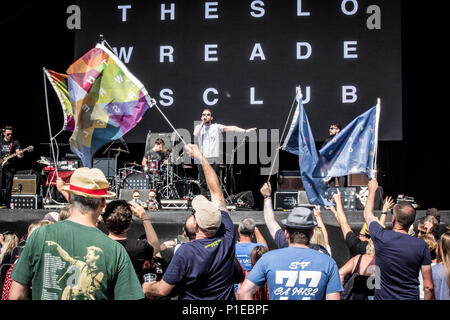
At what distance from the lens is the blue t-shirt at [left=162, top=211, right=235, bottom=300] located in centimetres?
343

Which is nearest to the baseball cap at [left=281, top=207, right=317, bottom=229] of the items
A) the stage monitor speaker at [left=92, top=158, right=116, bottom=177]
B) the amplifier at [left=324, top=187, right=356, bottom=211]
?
the amplifier at [left=324, top=187, right=356, bottom=211]

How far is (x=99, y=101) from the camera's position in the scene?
6.59m

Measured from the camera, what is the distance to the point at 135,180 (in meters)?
12.5

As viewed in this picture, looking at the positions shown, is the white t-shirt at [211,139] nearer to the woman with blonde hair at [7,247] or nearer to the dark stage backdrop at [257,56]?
the dark stage backdrop at [257,56]

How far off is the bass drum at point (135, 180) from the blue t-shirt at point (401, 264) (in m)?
8.85

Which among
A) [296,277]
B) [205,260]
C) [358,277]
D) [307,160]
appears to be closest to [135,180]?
[307,160]

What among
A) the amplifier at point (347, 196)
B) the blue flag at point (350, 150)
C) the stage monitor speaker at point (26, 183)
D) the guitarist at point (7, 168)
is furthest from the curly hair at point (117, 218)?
the stage monitor speaker at point (26, 183)

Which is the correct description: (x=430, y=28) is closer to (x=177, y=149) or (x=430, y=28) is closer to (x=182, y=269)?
(x=177, y=149)

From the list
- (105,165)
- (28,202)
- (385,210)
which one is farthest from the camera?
(105,165)

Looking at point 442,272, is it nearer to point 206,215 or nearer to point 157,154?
point 206,215

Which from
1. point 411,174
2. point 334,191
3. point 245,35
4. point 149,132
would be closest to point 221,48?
point 245,35

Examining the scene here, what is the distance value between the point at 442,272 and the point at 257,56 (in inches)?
346

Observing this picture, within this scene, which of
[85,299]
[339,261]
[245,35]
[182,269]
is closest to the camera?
[85,299]

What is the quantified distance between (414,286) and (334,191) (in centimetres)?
636
